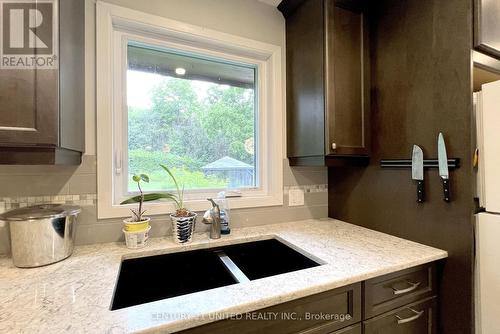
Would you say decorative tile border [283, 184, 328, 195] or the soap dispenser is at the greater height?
decorative tile border [283, 184, 328, 195]

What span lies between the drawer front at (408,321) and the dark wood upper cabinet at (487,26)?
1139 millimetres

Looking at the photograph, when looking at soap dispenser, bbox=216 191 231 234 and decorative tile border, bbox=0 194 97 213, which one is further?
soap dispenser, bbox=216 191 231 234

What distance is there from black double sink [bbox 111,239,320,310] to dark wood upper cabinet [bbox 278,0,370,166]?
0.58m

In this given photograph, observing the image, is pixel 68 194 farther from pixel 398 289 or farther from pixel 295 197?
pixel 398 289

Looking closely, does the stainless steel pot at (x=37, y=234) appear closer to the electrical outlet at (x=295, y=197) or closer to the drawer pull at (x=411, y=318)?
the electrical outlet at (x=295, y=197)

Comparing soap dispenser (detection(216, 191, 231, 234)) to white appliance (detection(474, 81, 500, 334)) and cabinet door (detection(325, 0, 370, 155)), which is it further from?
white appliance (detection(474, 81, 500, 334))

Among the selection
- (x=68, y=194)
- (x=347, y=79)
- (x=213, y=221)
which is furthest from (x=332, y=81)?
(x=68, y=194)

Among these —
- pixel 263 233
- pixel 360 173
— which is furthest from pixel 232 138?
pixel 360 173

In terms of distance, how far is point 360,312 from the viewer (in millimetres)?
899

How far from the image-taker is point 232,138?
5.22 ft

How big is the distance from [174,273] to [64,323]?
2.00 feet

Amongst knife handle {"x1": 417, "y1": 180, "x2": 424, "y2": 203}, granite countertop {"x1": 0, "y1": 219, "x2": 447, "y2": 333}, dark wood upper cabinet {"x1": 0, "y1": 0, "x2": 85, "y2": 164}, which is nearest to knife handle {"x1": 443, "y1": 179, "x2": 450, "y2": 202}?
knife handle {"x1": 417, "y1": 180, "x2": 424, "y2": 203}

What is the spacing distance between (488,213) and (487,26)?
2.61 feet

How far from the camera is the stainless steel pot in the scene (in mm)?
863
